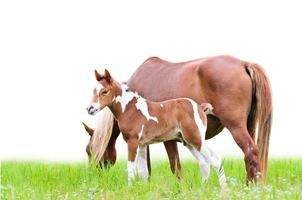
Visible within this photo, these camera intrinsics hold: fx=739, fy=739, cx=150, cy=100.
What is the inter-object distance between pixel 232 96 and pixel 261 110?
527mm

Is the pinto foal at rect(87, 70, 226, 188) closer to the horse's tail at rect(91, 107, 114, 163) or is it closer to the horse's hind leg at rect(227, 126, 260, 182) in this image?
the horse's hind leg at rect(227, 126, 260, 182)

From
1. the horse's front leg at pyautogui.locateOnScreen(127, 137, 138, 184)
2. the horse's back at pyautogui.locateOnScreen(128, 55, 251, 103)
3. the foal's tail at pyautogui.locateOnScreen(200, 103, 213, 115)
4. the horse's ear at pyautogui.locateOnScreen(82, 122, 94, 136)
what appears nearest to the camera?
the horse's front leg at pyautogui.locateOnScreen(127, 137, 138, 184)

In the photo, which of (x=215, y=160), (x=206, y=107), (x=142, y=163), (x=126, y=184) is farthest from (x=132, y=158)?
(x=206, y=107)

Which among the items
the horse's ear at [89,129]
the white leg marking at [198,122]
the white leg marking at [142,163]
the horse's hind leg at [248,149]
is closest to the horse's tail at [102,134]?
the horse's ear at [89,129]

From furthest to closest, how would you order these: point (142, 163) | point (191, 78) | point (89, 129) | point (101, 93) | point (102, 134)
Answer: point (89, 129) → point (102, 134) → point (191, 78) → point (142, 163) → point (101, 93)

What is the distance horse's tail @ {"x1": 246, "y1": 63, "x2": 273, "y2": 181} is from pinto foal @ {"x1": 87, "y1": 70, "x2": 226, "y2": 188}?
0.99 meters

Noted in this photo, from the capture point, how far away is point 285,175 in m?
12.3

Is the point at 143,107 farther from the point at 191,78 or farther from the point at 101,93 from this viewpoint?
the point at 191,78

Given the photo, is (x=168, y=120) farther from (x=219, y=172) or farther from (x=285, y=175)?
(x=285, y=175)

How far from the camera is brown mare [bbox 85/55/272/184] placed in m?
10.6

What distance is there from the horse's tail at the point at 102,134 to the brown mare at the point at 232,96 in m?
0.74

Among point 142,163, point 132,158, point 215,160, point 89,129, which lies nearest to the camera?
point 132,158

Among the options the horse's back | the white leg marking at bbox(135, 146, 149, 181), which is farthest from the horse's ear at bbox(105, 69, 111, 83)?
the horse's back

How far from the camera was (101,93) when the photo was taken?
32.7 ft
